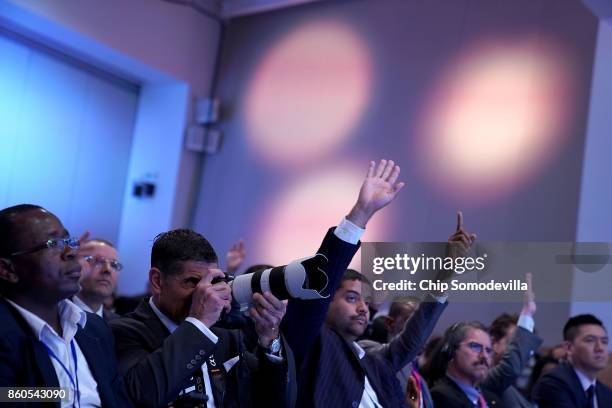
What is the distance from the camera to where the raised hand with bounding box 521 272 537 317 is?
355 cm

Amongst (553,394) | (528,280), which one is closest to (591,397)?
(553,394)

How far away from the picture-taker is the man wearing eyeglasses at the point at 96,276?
2996mm

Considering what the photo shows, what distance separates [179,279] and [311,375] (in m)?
0.59

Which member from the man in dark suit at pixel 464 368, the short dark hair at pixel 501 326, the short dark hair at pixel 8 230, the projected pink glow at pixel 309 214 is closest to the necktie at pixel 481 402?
the man in dark suit at pixel 464 368

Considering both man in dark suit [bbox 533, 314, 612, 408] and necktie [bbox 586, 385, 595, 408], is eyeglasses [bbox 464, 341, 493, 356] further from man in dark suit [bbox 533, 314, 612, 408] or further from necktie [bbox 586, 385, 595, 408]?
necktie [bbox 586, 385, 595, 408]

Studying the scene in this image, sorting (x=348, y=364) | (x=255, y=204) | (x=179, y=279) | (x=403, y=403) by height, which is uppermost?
(x=255, y=204)

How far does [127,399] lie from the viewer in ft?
5.81

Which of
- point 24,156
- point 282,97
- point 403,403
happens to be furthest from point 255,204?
point 403,403

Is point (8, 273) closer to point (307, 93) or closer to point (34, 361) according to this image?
point (34, 361)

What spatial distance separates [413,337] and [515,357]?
89 cm

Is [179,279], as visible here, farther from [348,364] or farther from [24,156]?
[24,156]

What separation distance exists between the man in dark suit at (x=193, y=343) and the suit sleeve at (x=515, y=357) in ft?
6.01

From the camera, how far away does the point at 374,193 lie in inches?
82.7

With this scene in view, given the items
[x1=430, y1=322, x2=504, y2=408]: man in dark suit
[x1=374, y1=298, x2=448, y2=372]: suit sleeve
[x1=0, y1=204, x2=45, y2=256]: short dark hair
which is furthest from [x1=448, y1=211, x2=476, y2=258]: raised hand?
[x1=0, y1=204, x2=45, y2=256]: short dark hair
